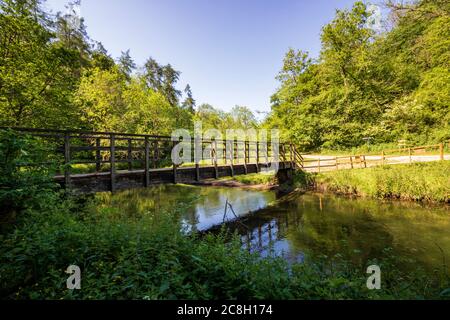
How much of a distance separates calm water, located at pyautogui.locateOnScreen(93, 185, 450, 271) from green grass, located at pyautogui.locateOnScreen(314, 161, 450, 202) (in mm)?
858

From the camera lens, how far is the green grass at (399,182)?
1025cm

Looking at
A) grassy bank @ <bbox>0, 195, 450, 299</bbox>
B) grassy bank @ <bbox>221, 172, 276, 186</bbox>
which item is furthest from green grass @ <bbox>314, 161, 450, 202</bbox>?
grassy bank @ <bbox>0, 195, 450, 299</bbox>

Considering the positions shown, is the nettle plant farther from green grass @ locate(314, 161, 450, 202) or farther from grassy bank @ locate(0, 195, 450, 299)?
green grass @ locate(314, 161, 450, 202)

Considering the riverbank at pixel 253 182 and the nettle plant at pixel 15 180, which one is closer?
the nettle plant at pixel 15 180

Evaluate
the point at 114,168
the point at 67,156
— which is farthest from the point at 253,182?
the point at 67,156

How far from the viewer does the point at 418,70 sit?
21.3 metres

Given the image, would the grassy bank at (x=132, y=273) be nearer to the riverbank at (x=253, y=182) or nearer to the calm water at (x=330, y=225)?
the calm water at (x=330, y=225)

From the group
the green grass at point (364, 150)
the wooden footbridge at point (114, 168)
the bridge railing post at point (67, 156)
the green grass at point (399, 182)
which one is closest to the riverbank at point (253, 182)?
the green grass at point (399, 182)

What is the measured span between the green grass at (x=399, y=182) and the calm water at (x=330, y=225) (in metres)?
0.86

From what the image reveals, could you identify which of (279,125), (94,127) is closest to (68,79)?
(94,127)

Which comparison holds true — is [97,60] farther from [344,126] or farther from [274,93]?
[344,126]

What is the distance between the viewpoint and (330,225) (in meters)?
8.57

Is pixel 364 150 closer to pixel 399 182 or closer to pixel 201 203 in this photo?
pixel 399 182

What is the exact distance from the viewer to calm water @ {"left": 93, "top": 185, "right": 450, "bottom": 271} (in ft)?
20.3
